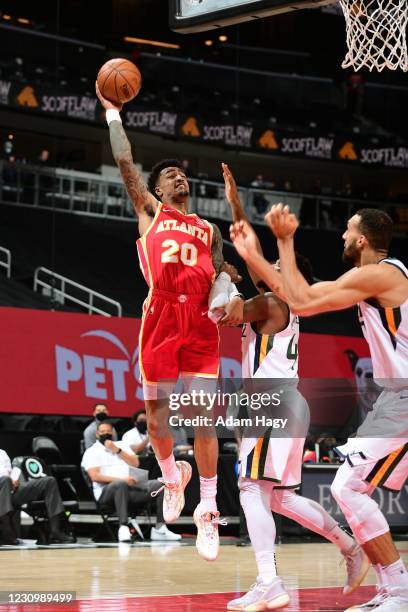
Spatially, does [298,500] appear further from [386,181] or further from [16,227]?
[386,181]

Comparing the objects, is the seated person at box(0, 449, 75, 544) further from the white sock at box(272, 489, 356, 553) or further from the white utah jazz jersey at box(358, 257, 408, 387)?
the white utah jazz jersey at box(358, 257, 408, 387)

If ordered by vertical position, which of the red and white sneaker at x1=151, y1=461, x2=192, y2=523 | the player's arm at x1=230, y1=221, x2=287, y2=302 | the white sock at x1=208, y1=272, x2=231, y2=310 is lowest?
the red and white sneaker at x1=151, y1=461, x2=192, y2=523

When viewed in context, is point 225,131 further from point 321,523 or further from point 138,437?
point 321,523

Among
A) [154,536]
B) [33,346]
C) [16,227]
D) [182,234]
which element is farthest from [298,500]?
[16,227]

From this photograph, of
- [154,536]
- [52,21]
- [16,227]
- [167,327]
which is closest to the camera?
[167,327]

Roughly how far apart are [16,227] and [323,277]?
23.7 ft

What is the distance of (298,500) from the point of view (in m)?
7.09

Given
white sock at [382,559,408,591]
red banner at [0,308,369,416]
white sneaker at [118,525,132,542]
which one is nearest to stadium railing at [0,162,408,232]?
red banner at [0,308,369,416]

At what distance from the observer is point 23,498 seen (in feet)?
39.1

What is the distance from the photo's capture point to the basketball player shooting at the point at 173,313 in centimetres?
671

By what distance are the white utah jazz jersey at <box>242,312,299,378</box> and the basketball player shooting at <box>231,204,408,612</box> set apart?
89cm

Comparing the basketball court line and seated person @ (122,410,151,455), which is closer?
the basketball court line

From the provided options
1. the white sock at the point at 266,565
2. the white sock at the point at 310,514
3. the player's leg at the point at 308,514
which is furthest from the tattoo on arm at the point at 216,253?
the white sock at the point at 266,565

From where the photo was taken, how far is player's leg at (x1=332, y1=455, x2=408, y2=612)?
5887mm
